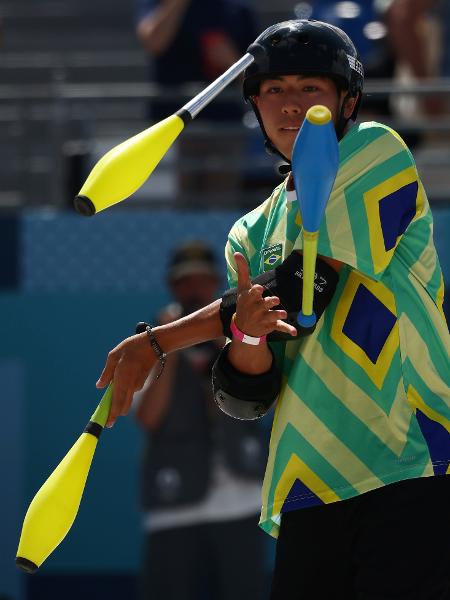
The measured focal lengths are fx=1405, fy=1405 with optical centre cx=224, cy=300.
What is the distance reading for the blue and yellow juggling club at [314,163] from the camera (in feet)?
9.68

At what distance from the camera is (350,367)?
336cm

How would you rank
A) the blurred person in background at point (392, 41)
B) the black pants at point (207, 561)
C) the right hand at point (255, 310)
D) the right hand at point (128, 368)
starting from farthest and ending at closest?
the blurred person in background at point (392, 41) → the black pants at point (207, 561) → the right hand at point (128, 368) → the right hand at point (255, 310)

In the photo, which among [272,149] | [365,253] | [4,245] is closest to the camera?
[365,253]

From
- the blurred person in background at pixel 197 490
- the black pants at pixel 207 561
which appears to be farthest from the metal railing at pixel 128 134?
the black pants at pixel 207 561

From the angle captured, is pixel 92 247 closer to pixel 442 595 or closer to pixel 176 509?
pixel 176 509

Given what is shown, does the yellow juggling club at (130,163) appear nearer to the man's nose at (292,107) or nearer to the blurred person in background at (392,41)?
the man's nose at (292,107)

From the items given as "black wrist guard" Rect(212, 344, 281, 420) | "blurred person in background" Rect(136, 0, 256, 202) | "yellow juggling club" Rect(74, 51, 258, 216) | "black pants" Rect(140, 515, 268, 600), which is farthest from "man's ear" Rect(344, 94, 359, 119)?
"blurred person in background" Rect(136, 0, 256, 202)

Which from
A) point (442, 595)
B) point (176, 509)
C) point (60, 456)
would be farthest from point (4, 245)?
point (442, 595)

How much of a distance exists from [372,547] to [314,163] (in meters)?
0.95

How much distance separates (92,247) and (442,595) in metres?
4.84

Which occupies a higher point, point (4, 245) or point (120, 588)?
point (4, 245)

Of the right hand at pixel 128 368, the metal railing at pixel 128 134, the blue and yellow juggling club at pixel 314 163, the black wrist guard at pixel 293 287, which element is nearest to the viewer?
the blue and yellow juggling club at pixel 314 163

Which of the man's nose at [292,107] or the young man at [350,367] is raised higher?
the man's nose at [292,107]

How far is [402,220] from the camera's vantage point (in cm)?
335
